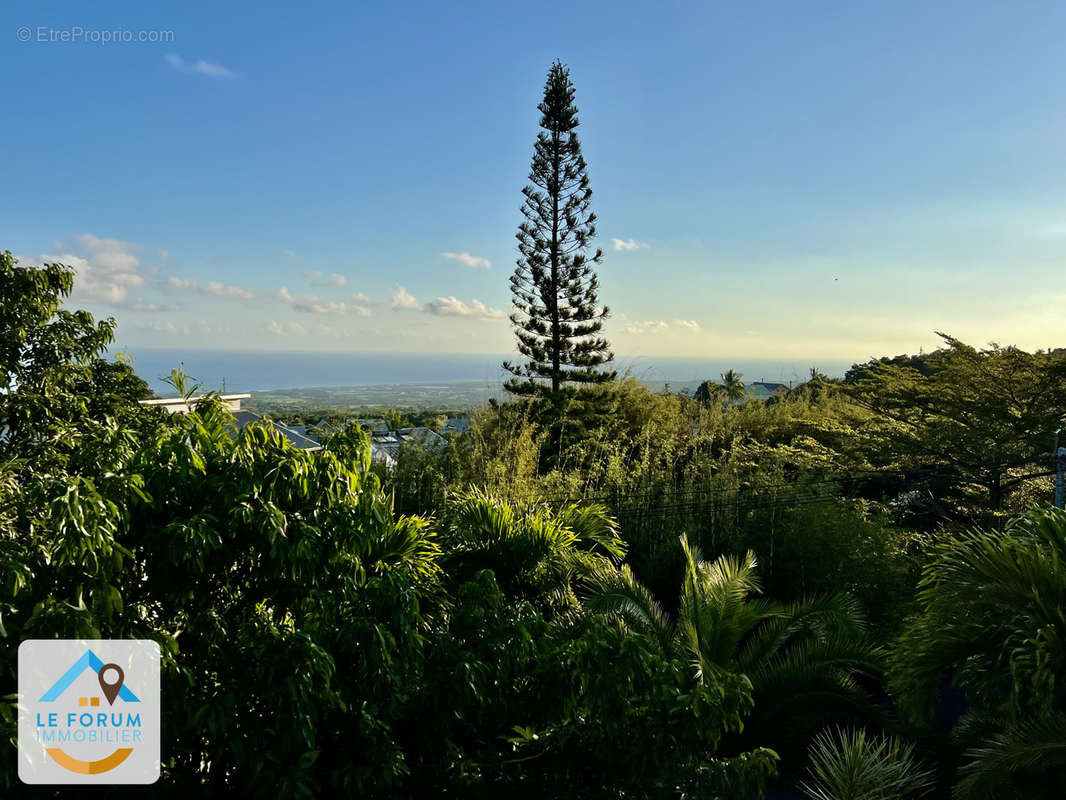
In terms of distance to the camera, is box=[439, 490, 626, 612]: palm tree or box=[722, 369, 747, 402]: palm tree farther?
box=[722, 369, 747, 402]: palm tree

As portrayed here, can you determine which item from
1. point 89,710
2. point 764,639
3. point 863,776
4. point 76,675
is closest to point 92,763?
point 89,710

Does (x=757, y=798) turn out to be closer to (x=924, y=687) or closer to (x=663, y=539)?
(x=924, y=687)

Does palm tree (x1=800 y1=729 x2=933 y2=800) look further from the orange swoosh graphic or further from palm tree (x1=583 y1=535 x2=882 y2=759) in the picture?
the orange swoosh graphic

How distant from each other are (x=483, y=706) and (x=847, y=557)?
708 centimetres

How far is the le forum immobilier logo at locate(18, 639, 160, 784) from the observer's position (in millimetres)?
2559

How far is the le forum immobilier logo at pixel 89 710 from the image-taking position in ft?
8.39

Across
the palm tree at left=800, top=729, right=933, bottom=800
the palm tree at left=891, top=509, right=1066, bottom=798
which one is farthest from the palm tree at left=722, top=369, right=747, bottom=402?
the palm tree at left=891, top=509, right=1066, bottom=798

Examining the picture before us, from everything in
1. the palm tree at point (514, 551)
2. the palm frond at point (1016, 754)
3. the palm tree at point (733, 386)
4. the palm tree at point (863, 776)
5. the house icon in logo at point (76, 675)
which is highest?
the palm tree at point (733, 386)

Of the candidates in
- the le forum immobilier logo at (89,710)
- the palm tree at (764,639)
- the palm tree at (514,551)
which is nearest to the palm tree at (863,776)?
the palm tree at (764,639)

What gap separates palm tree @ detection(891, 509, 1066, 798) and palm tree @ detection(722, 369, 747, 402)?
16.1 meters

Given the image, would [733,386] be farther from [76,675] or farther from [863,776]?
[76,675]

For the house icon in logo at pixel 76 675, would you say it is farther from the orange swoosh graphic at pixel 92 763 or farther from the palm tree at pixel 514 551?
the palm tree at pixel 514 551

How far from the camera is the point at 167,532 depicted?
2.93m

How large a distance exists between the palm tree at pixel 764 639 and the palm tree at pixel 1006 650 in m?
1.77
